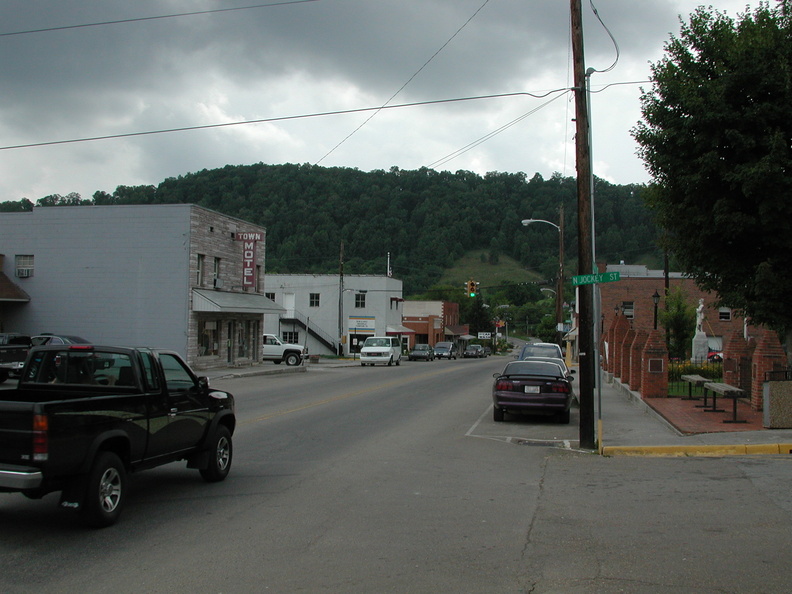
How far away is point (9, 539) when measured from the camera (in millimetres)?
6637

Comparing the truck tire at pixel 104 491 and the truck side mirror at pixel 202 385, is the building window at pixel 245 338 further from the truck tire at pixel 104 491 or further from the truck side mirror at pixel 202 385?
the truck tire at pixel 104 491

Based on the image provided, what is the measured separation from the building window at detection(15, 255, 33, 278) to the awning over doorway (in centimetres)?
876

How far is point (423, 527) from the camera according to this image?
7.31 meters

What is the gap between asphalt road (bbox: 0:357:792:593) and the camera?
18.8ft

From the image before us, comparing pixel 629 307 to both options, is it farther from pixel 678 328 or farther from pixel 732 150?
pixel 732 150

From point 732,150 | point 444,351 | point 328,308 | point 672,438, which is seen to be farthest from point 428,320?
point 672,438

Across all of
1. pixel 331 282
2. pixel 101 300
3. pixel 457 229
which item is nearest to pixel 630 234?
pixel 457 229

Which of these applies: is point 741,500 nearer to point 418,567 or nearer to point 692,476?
point 692,476

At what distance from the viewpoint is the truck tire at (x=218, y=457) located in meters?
9.13

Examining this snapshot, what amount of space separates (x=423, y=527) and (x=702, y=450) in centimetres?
681

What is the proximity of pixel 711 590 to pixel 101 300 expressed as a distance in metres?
35.1

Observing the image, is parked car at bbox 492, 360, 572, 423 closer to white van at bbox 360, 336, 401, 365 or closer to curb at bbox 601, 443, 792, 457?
curb at bbox 601, 443, 792, 457

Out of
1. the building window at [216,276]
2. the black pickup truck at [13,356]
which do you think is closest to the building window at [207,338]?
the building window at [216,276]

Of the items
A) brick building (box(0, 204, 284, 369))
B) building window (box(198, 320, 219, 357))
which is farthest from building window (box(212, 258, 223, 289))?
building window (box(198, 320, 219, 357))
